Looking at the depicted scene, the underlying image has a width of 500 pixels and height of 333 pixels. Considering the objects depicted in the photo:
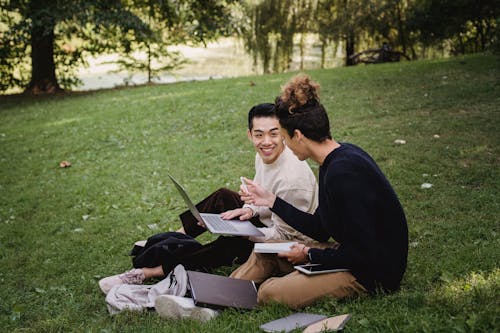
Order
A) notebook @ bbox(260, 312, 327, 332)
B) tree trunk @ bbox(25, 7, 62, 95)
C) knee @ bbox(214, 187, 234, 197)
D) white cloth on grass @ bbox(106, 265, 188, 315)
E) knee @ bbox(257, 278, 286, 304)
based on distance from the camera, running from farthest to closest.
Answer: tree trunk @ bbox(25, 7, 62, 95) → knee @ bbox(214, 187, 234, 197) → white cloth on grass @ bbox(106, 265, 188, 315) → knee @ bbox(257, 278, 286, 304) → notebook @ bbox(260, 312, 327, 332)

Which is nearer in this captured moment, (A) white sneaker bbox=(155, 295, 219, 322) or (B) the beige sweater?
(A) white sneaker bbox=(155, 295, 219, 322)

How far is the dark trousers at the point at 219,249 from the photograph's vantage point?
471cm

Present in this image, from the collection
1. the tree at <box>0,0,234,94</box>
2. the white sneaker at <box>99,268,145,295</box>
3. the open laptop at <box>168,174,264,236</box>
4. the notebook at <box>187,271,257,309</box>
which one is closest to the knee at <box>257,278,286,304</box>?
the notebook at <box>187,271,257,309</box>

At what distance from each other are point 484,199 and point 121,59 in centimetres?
1871

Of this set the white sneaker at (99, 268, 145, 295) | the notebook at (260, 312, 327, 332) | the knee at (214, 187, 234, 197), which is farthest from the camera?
the knee at (214, 187, 234, 197)

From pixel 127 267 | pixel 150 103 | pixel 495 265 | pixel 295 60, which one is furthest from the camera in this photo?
pixel 295 60

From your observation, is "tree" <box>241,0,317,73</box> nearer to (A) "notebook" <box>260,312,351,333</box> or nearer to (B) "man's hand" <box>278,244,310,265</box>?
(B) "man's hand" <box>278,244,310,265</box>

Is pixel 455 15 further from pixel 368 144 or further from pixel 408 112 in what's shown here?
pixel 368 144

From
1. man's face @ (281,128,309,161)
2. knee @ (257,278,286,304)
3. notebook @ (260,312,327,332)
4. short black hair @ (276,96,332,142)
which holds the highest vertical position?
short black hair @ (276,96,332,142)

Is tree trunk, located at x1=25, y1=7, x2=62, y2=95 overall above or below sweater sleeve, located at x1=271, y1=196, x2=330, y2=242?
above

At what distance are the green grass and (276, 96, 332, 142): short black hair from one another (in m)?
1.21

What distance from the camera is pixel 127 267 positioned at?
548 cm

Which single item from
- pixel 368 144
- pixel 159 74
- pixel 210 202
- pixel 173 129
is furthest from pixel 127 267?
pixel 159 74

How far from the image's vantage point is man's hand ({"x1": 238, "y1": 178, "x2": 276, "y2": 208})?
395 cm
